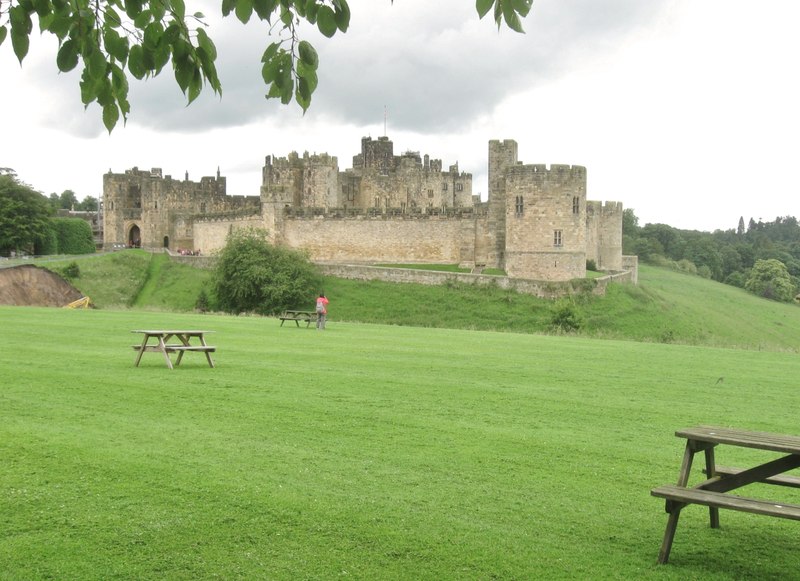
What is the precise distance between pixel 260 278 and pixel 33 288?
40.6ft

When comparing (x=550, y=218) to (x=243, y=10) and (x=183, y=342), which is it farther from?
(x=243, y=10)

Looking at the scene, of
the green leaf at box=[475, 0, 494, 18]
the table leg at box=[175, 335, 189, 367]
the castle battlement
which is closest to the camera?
the green leaf at box=[475, 0, 494, 18]

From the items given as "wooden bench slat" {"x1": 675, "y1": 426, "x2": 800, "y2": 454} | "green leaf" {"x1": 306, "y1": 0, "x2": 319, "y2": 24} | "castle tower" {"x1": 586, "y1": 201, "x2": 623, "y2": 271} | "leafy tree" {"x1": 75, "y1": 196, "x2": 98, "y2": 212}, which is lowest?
"wooden bench slat" {"x1": 675, "y1": 426, "x2": 800, "y2": 454}

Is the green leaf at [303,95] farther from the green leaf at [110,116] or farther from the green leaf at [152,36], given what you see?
the green leaf at [110,116]

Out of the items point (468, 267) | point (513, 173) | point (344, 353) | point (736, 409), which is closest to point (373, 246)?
point (468, 267)

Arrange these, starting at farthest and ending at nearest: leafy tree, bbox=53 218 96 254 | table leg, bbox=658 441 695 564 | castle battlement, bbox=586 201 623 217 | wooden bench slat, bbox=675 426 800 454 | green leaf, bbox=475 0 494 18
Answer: leafy tree, bbox=53 218 96 254, castle battlement, bbox=586 201 623 217, table leg, bbox=658 441 695 564, wooden bench slat, bbox=675 426 800 454, green leaf, bbox=475 0 494 18

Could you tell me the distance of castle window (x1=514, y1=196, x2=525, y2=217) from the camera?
53531 mm

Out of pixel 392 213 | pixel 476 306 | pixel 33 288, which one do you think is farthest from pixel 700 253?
pixel 33 288

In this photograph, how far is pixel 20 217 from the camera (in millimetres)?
67688

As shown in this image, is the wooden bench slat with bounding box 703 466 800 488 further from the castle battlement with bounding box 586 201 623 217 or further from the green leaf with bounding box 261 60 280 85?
the castle battlement with bounding box 586 201 623 217

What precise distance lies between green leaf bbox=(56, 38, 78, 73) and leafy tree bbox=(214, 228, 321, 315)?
150ft

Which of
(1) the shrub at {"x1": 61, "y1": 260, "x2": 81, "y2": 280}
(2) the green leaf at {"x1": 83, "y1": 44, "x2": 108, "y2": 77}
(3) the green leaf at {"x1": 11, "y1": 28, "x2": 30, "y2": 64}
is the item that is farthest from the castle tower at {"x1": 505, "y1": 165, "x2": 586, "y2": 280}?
(3) the green leaf at {"x1": 11, "y1": 28, "x2": 30, "y2": 64}

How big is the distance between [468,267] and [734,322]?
17694 mm

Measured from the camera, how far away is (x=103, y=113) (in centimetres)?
543
